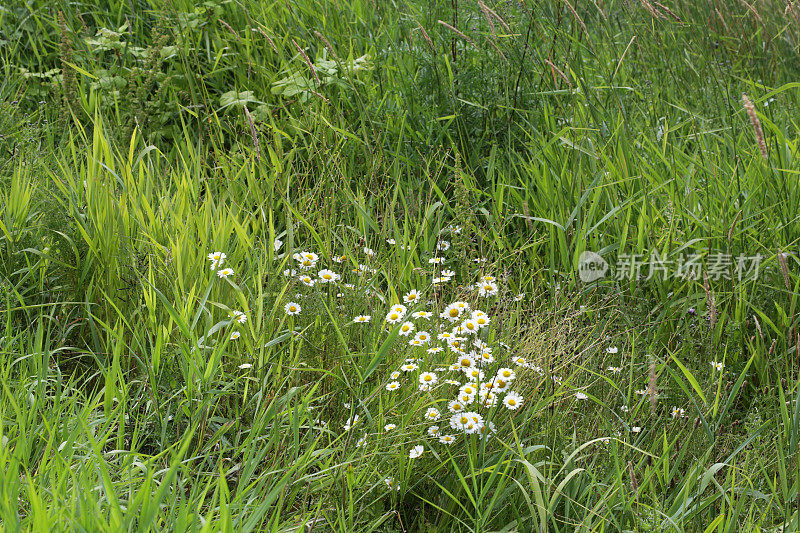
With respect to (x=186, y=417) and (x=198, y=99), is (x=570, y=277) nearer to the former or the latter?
(x=186, y=417)

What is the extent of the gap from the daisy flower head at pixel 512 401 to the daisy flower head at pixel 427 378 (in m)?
0.18

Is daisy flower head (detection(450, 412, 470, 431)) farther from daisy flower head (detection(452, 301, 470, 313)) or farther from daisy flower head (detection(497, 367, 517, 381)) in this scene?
daisy flower head (detection(452, 301, 470, 313))

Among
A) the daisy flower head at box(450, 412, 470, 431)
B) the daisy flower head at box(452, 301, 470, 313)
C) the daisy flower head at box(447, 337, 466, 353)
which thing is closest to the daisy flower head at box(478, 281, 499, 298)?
the daisy flower head at box(452, 301, 470, 313)

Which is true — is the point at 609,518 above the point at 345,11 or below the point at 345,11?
below

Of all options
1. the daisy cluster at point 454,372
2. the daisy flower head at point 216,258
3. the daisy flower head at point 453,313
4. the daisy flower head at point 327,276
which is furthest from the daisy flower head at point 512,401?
the daisy flower head at point 216,258

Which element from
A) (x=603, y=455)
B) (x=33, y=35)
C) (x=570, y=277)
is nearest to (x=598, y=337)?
(x=570, y=277)

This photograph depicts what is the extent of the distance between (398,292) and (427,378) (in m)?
0.57

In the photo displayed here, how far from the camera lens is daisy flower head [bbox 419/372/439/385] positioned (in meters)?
1.77

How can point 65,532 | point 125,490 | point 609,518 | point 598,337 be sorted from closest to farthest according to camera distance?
1. point 65,532
2. point 125,490
3. point 609,518
4. point 598,337

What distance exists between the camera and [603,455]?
70.6 inches

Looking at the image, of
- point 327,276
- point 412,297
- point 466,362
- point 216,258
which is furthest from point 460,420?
point 216,258

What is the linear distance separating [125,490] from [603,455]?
112 cm

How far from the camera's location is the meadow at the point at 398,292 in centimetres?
157

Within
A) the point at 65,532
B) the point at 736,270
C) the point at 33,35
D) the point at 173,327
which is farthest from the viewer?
the point at 33,35
